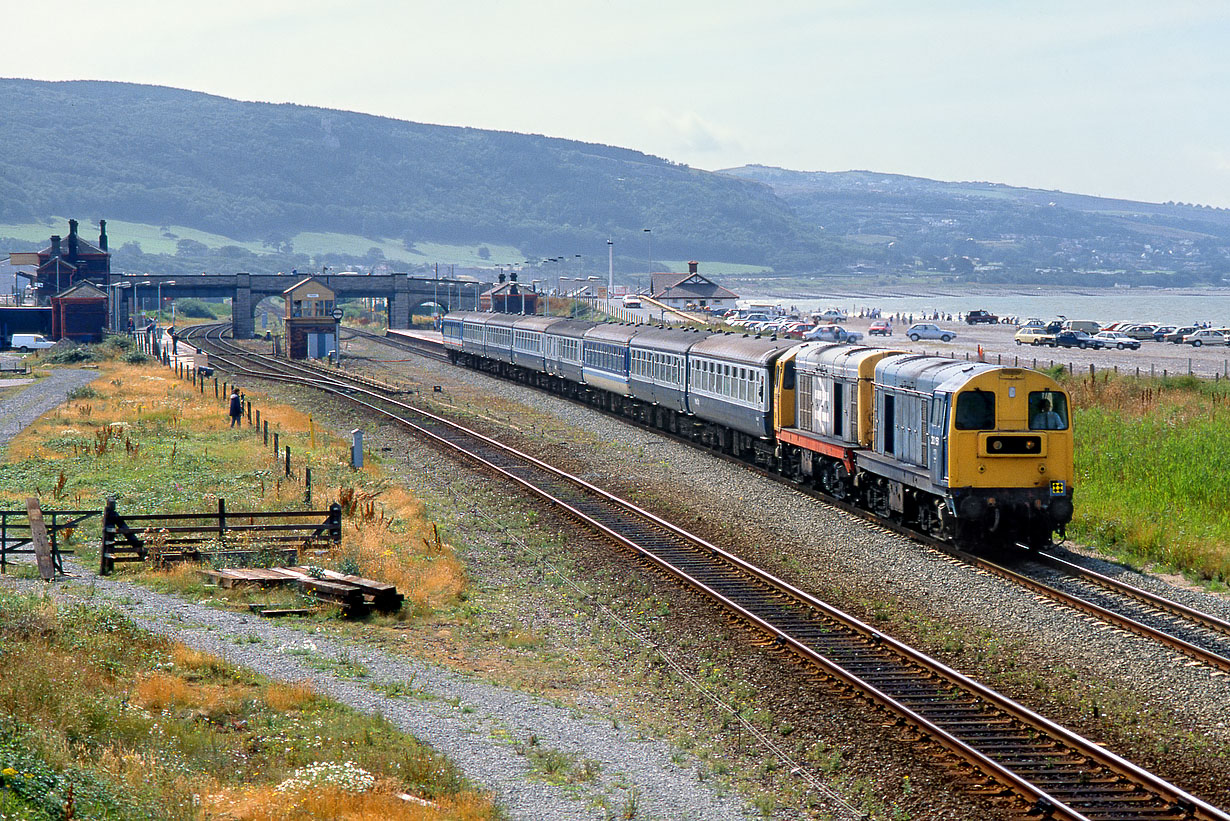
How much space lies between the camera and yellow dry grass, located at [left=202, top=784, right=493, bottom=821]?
1166cm

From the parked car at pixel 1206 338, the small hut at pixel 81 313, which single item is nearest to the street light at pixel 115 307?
the small hut at pixel 81 313

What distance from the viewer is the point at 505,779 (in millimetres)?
13227

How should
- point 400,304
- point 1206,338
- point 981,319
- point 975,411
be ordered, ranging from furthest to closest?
point 400,304 < point 981,319 < point 1206,338 < point 975,411

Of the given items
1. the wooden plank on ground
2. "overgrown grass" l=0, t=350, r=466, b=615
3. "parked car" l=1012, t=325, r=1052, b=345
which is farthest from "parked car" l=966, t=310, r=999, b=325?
the wooden plank on ground

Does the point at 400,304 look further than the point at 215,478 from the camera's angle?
Yes

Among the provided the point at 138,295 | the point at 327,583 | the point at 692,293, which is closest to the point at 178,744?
the point at 327,583

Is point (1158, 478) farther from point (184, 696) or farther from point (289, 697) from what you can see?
point (184, 696)

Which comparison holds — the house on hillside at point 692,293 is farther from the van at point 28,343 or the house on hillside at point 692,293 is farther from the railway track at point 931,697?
the railway track at point 931,697

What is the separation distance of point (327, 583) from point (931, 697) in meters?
10.1

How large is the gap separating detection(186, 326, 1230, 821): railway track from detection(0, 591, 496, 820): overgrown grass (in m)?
5.44

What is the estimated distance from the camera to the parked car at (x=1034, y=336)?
302ft

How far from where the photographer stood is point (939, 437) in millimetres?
23953

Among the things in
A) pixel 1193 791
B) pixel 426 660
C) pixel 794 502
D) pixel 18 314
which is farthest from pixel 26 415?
pixel 18 314

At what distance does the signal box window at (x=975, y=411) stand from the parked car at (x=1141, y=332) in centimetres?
8479
